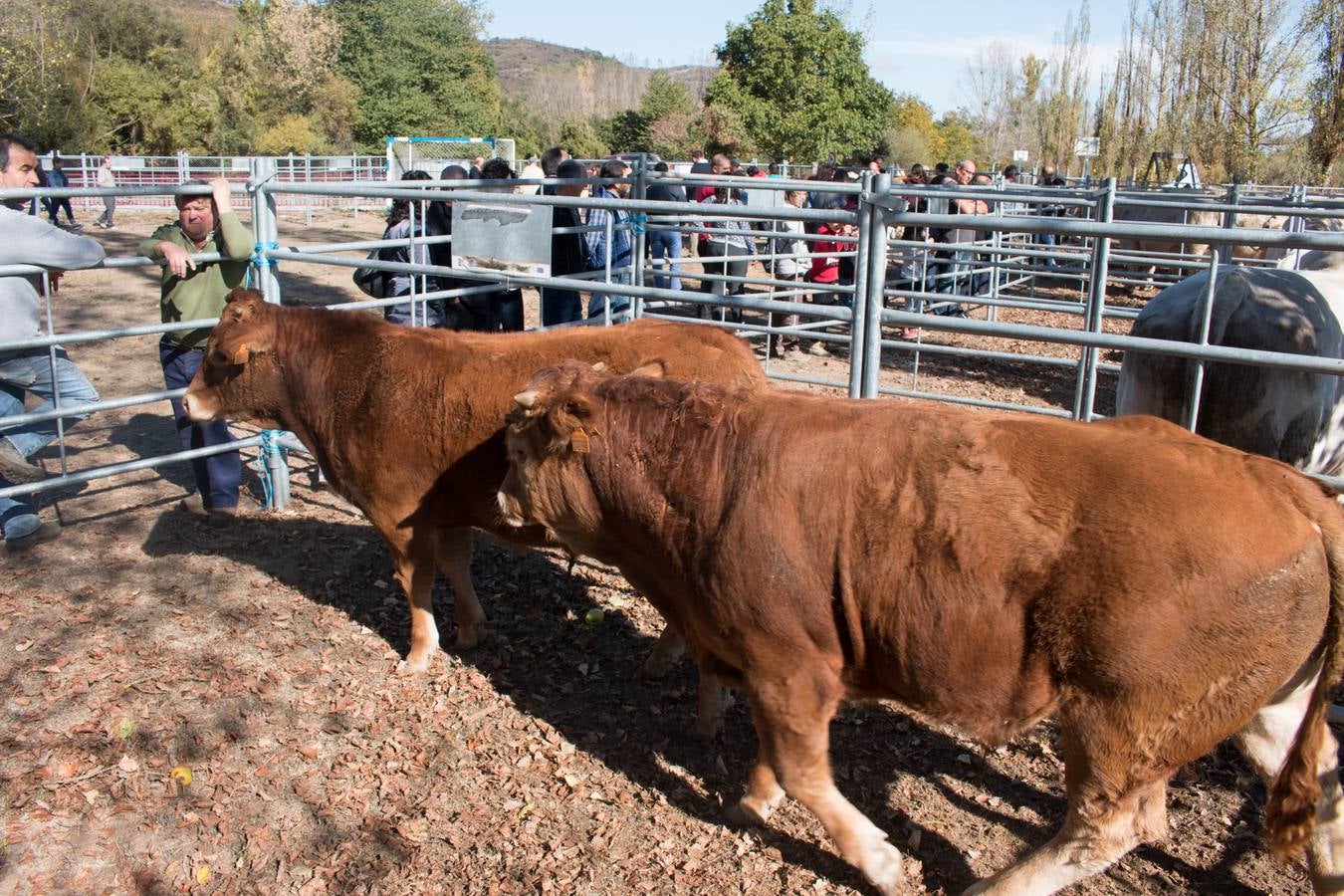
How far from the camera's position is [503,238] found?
20.7ft

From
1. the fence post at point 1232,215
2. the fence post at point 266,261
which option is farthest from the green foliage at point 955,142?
the fence post at point 266,261

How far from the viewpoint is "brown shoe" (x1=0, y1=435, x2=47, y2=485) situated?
5.31m

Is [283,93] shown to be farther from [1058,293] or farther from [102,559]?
[102,559]

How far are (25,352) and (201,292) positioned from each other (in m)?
0.98

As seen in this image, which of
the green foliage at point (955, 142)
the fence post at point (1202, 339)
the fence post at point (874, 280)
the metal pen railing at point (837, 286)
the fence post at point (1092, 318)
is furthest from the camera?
the green foliage at point (955, 142)

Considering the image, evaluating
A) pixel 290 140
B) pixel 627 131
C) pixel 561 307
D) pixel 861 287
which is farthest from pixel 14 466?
pixel 290 140

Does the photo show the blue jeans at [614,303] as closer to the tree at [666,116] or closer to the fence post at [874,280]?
the fence post at [874,280]

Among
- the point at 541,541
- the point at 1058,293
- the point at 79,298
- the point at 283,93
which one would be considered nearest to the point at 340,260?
the point at 541,541

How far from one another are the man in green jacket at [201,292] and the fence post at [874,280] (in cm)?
373

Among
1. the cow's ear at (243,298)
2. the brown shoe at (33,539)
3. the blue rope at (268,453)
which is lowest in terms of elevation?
the brown shoe at (33,539)

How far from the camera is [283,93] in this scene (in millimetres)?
53562

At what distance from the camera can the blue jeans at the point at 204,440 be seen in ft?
20.4

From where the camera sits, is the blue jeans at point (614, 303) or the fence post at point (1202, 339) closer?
the fence post at point (1202, 339)

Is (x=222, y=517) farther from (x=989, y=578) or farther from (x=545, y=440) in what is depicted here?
(x=989, y=578)
